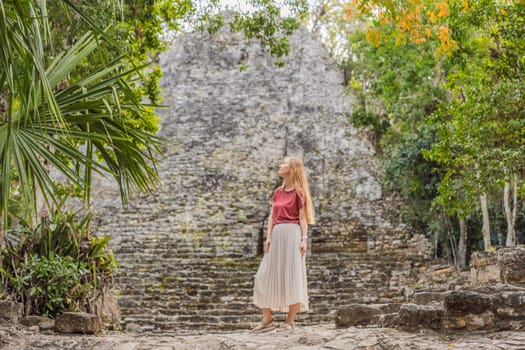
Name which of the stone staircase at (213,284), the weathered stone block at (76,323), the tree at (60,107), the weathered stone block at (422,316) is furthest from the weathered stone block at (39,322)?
the weathered stone block at (422,316)

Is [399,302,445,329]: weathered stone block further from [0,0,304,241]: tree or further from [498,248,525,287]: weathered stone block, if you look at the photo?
[0,0,304,241]: tree

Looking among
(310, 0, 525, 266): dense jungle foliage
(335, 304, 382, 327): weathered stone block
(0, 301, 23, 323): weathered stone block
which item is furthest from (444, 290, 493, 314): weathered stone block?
(0, 301, 23, 323): weathered stone block

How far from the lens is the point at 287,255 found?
4711mm

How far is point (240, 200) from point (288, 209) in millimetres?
8710

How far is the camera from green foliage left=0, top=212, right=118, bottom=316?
5.50 meters

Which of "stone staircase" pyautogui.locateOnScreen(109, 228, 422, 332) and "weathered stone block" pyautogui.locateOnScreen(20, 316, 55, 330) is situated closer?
"weathered stone block" pyautogui.locateOnScreen(20, 316, 55, 330)

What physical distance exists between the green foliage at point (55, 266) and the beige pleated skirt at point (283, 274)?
2.02 m

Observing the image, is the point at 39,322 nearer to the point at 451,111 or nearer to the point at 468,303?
the point at 468,303

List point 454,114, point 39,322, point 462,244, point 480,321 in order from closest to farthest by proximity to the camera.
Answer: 1. point 480,321
2. point 39,322
3. point 454,114
4. point 462,244

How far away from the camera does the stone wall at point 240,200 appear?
9.17 meters

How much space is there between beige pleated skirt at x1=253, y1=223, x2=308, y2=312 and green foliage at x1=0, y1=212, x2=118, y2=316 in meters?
2.02

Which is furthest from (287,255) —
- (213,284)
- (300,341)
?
(213,284)

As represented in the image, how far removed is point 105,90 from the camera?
→ 445 cm

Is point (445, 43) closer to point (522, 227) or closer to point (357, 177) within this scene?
point (522, 227)
